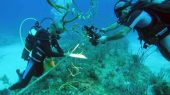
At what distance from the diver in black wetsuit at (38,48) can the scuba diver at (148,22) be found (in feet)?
6.86

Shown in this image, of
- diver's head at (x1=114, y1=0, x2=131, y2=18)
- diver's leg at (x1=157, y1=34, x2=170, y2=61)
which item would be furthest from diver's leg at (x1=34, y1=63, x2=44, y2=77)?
diver's leg at (x1=157, y1=34, x2=170, y2=61)

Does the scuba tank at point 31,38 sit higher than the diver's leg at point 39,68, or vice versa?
the scuba tank at point 31,38

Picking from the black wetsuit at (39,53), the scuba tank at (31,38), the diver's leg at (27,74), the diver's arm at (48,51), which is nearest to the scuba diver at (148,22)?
the diver's arm at (48,51)

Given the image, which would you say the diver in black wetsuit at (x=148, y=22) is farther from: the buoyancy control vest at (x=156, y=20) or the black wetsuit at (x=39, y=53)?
the black wetsuit at (x=39, y=53)

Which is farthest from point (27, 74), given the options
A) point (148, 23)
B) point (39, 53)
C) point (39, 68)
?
point (148, 23)

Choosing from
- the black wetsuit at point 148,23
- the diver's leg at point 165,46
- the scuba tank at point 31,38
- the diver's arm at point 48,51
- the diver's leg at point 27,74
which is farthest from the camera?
the diver's leg at point 27,74

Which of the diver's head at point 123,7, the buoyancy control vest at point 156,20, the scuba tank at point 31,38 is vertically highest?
the scuba tank at point 31,38

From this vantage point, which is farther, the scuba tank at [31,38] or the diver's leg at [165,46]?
the scuba tank at [31,38]

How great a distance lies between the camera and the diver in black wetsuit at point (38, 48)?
20.3 ft

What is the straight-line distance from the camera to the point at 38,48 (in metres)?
6.20

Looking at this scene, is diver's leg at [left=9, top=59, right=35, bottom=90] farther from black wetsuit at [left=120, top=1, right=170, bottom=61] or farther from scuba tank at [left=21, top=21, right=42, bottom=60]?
black wetsuit at [left=120, top=1, right=170, bottom=61]

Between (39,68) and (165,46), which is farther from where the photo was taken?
(39,68)

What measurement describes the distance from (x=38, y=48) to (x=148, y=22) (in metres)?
2.98

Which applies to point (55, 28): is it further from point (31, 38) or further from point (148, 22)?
point (148, 22)
